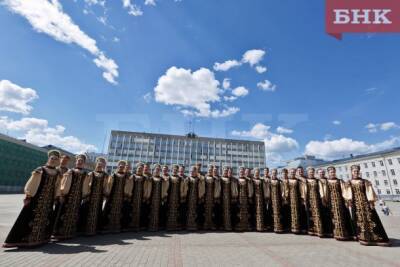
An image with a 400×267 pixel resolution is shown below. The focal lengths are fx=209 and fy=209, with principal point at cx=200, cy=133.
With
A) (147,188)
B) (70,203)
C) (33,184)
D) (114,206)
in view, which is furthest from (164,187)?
(33,184)

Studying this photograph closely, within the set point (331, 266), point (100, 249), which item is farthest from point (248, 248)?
point (100, 249)

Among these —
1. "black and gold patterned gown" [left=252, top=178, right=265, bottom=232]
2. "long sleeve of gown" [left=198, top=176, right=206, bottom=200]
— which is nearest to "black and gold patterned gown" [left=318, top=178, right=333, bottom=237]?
"black and gold patterned gown" [left=252, top=178, right=265, bottom=232]

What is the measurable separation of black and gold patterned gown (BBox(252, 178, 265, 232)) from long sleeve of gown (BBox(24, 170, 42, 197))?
6.83 meters

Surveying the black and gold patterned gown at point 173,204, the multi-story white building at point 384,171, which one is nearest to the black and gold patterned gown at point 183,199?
the black and gold patterned gown at point 173,204

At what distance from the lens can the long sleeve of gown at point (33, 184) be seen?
496 cm

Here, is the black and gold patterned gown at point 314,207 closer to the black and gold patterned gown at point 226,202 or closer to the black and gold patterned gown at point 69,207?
the black and gold patterned gown at point 226,202

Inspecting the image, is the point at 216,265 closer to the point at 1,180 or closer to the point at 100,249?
the point at 100,249

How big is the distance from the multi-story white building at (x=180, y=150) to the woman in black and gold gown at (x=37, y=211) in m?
69.6

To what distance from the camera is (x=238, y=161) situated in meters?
80.5

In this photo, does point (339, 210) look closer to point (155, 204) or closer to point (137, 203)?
point (155, 204)

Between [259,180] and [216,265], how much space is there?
4623mm

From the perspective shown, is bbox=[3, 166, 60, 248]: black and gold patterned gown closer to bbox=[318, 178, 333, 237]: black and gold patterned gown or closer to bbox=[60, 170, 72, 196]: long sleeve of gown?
bbox=[60, 170, 72, 196]: long sleeve of gown

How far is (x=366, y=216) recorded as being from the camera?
624 cm

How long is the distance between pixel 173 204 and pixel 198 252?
2808 millimetres
